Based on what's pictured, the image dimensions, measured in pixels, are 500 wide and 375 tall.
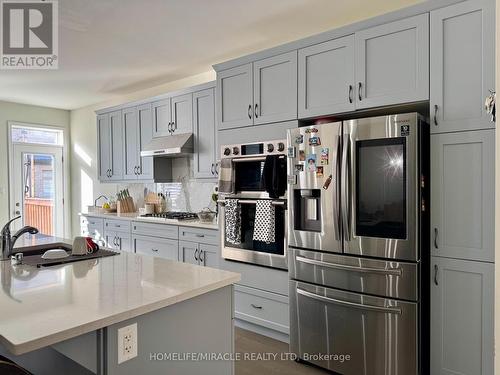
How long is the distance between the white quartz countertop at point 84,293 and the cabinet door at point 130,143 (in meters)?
3.19

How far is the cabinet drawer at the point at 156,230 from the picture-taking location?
162 inches

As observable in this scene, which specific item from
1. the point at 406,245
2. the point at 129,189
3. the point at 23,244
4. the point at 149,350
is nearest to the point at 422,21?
the point at 406,245

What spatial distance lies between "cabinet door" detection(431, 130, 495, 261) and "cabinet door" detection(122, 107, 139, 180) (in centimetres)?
392

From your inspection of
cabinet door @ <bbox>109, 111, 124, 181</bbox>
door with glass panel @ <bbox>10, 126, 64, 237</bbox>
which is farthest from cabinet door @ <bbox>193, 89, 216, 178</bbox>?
door with glass panel @ <bbox>10, 126, 64, 237</bbox>

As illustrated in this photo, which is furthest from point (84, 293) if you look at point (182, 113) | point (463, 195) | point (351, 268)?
point (182, 113)

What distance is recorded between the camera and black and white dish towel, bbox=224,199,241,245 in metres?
3.31

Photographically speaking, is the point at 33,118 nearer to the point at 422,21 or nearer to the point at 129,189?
the point at 129,189

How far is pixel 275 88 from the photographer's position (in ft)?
10.2

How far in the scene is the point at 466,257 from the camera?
7.19ft

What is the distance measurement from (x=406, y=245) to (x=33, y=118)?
259 inches

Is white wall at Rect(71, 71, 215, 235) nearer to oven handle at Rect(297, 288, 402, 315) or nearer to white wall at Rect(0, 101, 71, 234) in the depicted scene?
white wall at Rect(0, 101, 71, 234)

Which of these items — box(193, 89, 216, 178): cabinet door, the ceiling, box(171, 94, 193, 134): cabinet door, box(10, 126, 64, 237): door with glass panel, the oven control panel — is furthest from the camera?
box(10, 126, 64, 237): door with glass panel

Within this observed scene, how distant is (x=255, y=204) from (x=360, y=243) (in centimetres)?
105

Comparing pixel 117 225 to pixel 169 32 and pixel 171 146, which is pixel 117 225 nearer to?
pixel 171 146
